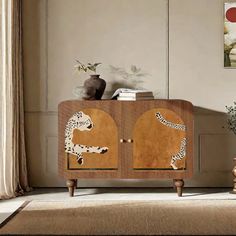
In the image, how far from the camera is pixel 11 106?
4594mm

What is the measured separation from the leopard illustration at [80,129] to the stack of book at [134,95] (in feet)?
1.08

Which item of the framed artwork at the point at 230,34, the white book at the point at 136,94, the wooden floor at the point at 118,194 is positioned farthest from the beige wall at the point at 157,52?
the white book at the point at 136,94

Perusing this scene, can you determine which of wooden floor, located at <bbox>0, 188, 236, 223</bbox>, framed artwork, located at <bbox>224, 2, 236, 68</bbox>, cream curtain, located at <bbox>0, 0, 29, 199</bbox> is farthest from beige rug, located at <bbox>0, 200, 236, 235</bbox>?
framed artwork, located at <bbox>224, 2, 236, 68</bbox>

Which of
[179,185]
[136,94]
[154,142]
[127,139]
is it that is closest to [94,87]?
[136,94]

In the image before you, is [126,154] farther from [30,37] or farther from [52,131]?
[30,37]

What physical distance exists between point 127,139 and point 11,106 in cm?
99

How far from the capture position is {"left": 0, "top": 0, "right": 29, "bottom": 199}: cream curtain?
4.46 m

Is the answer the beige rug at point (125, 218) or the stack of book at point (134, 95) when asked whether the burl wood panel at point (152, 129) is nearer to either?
the stack of book at point (134, 95)

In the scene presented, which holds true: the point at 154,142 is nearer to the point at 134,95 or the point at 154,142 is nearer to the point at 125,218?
the point at 134,95

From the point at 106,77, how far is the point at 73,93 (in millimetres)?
353

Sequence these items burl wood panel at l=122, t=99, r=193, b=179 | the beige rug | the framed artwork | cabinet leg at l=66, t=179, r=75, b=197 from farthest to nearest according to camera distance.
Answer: the framed artwork
cabinet leg at l=66, t=179, r=75, b=197
burl wood panel at l=122, t=99, r=193, b=179
the beige rug

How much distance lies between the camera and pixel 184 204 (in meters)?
4.09

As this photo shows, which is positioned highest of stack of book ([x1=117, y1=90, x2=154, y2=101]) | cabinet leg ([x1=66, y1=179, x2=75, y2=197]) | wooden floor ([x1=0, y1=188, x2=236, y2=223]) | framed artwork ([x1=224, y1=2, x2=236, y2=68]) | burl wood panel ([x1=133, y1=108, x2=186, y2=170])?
framed artwork ([x1=224, y1=2, x2=236, y2=68])

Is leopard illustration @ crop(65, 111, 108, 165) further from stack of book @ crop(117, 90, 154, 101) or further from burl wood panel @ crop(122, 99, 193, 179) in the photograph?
stack of book @ crop(117, 90, 154, 101)
